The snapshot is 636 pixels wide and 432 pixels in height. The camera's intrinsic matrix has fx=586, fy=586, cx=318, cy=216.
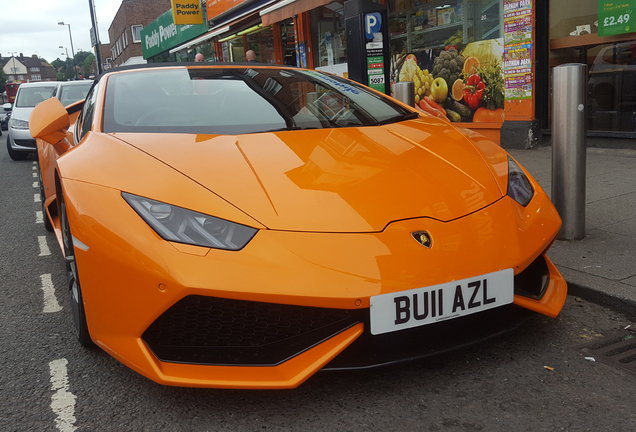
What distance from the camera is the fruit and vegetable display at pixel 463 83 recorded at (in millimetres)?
7817

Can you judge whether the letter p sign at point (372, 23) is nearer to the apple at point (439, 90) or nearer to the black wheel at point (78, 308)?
the apple at point (439, 90)

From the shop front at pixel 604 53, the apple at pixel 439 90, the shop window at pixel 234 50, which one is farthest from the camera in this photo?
the shop window at pixel 234 50

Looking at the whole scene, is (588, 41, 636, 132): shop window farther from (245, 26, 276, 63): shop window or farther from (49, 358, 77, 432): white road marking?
(245, 26, 276, 63): shop window

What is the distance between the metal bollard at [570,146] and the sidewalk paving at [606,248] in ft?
0.53

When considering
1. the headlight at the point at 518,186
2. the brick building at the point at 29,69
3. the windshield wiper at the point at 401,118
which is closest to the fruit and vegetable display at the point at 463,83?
the windshield wiper at the point at 401,118

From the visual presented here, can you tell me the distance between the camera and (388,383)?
206 cm

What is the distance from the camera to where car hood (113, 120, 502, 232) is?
6.54 ft

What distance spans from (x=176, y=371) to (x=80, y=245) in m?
0.61

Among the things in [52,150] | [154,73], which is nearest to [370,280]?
[154,73]

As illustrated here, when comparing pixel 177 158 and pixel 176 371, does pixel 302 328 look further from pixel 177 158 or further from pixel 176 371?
pixel 177 158

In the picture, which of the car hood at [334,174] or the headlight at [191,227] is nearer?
the headlight at [191,227]

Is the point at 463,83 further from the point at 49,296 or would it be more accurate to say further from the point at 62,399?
the point at 62,399

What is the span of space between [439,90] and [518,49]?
1694 mm

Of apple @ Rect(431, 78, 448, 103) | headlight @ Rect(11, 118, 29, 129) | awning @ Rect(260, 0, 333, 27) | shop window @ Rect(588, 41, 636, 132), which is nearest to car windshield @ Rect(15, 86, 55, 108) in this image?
headlight @ Rect(11, 118, 29, 129)
